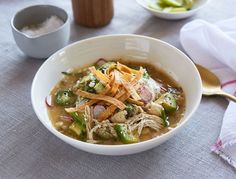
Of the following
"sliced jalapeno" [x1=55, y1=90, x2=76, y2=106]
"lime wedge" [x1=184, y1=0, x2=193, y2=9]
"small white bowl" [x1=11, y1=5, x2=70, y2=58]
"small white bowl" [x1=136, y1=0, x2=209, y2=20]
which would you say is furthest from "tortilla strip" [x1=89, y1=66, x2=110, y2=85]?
"lime wedge" [x1=184, y1=0, x2=193, y2=9]

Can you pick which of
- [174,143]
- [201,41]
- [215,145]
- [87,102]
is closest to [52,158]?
[87,102]

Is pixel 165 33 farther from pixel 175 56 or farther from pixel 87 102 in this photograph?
pixel 87 102

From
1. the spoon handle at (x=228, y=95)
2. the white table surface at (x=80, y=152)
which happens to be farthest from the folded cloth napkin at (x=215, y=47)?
the white table surface at (x=80, y=152)

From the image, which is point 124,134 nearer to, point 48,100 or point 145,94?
point 145,94

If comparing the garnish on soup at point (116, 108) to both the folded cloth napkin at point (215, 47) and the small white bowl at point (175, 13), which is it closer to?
the folded cloth napkin at point (215, 47)

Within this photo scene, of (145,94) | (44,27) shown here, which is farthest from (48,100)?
(44,27)

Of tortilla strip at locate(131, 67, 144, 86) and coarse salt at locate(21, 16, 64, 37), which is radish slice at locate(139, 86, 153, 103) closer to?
tortilla strip at locate(131, 67, 144, 86)
